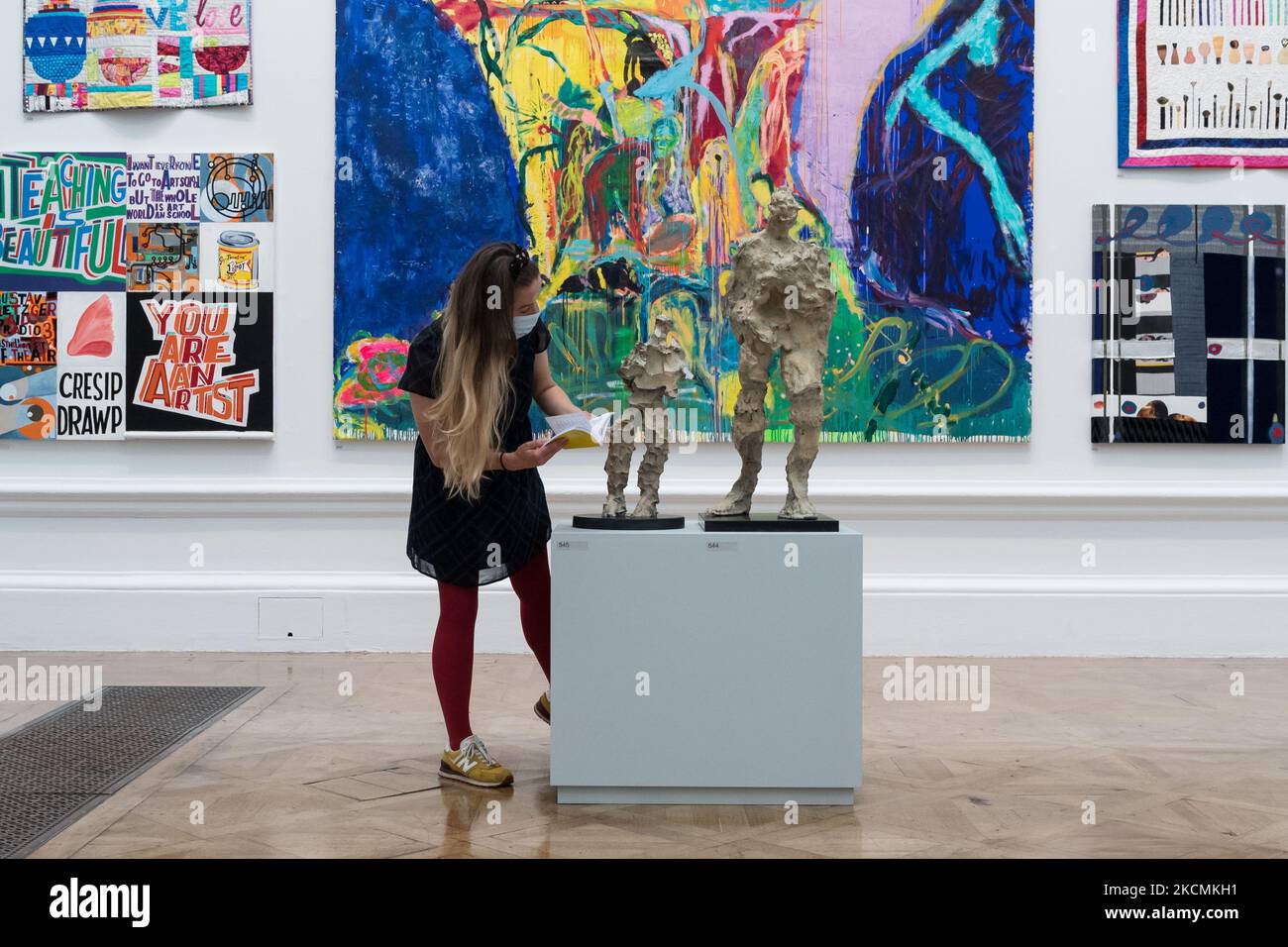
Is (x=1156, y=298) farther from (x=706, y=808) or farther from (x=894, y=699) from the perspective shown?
(x=706, y=808)

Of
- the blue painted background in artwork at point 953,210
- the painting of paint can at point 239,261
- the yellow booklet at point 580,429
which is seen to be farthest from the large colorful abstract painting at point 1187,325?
the painting of paint can at point 239,261

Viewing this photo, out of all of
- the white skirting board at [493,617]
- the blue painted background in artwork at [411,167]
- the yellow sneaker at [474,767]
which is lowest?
the yellow sneaker at [474,767]

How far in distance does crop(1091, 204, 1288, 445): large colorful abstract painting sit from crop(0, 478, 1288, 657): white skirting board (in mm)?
344

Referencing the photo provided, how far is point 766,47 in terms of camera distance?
5.95 m

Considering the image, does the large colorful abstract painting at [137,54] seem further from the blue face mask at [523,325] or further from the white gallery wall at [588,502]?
the blue face mask at [523,325]

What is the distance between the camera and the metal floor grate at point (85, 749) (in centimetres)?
323

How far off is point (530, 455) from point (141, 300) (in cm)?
353

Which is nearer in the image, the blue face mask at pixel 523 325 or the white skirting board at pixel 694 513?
the blue face mask at pixel 523 325

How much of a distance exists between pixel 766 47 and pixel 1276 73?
103 inches

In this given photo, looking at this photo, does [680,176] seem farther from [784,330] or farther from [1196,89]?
[1196,89]

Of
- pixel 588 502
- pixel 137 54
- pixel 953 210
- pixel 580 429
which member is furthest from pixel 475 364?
pixel 137 54

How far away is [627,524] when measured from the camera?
355 cm

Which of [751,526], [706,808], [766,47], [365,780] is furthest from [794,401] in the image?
[766,47]

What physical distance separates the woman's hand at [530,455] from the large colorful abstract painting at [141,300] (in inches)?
116
